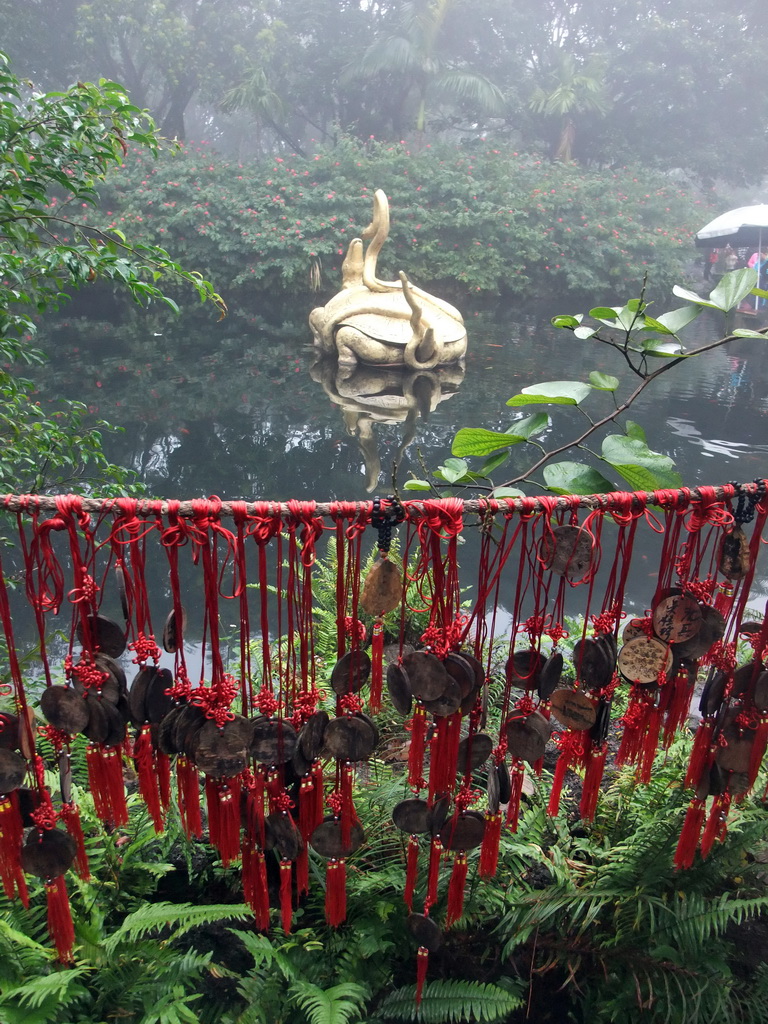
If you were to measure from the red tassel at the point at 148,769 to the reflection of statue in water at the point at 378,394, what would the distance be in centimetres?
323

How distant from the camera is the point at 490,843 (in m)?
1.00

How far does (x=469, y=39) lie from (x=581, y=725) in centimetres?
1237

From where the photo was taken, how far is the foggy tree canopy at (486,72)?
1015cm

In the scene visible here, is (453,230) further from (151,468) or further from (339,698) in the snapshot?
(339,698)

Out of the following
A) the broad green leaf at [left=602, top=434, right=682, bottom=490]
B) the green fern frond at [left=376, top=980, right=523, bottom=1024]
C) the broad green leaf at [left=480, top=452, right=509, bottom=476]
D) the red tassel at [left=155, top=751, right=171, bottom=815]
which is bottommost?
the green fern frond at [left=376, top=980, right=523, bottom=1024]

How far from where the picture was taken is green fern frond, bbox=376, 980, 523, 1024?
113 centimetres

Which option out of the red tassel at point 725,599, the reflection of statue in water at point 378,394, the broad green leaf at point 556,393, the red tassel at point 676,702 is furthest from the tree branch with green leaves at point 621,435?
the reflection of statue in water at point 378,394

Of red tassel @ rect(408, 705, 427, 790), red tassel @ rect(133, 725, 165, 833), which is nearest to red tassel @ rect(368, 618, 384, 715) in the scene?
red tassel @ rect(408, 705, 427, 790)

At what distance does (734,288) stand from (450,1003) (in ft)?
3.75

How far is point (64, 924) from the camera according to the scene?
91 cm

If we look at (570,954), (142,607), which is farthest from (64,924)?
(570,954)

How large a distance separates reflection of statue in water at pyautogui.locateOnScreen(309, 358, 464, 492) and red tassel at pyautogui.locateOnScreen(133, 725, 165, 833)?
3.23 m

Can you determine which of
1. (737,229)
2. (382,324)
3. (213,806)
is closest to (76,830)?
(213,806)

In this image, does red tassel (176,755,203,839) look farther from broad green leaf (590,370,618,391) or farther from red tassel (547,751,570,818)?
broad green leaf (590,370,618,391)
